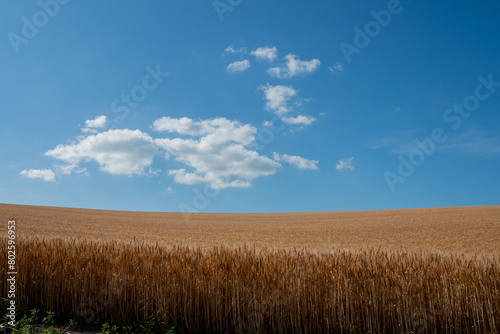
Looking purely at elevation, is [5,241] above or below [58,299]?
above

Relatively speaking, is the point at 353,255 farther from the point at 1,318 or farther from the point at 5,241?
the point at 5,241

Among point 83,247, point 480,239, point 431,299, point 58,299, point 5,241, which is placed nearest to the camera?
point 431,299

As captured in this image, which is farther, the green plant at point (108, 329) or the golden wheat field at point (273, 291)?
the green plant at point (108, 329)

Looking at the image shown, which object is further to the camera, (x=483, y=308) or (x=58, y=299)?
(x=58, y=299)

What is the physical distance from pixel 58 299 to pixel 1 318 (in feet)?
2.95

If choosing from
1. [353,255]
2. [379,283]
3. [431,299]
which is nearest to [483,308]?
[431,299]

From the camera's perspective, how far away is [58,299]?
5973 millimetres

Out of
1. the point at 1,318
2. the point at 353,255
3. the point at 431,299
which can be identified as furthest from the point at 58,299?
the point at 431,299

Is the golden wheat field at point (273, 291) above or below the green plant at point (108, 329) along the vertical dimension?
above

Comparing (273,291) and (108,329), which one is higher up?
(273,291)

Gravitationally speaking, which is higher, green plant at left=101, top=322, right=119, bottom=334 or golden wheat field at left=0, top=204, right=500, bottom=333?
golden wheat field at left=0, top=204, right=500, bottom=333

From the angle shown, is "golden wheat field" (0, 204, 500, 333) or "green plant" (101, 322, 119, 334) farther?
"green plant" (101, 322, 119, 334)

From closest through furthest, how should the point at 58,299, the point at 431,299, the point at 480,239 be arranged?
the point at 431,299
the point at 58,299
the point at 480,239

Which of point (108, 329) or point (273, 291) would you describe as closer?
point (273, 291)
